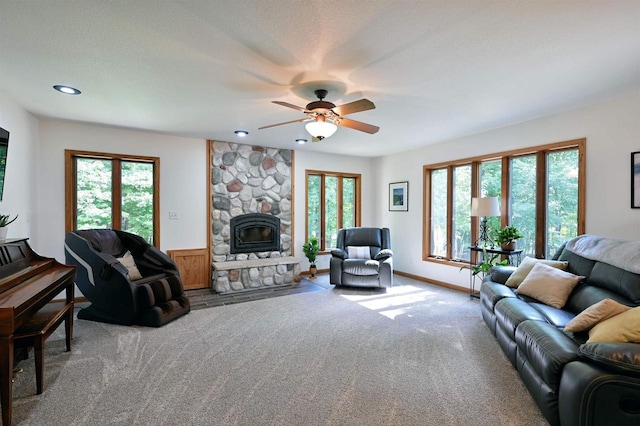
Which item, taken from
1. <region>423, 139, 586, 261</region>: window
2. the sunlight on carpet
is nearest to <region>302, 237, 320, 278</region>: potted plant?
the sunlight on carpet

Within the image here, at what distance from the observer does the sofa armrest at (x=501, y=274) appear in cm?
339

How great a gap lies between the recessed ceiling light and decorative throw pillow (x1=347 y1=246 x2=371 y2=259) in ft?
13.8

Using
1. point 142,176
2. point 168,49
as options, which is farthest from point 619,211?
point 142,176

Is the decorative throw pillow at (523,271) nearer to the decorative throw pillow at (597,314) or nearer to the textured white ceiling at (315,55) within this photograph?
the decorative throw pillow at (597,314)

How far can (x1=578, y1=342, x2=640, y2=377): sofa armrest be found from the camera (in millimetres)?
1443

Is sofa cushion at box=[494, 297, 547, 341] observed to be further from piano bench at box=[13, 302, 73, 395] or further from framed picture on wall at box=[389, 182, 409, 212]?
Result: piano bench at box=[13, 302, 73, 395]

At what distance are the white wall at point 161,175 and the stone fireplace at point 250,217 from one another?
0.27 metres

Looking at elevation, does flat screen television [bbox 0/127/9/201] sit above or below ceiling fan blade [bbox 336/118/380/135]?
below

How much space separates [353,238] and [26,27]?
4.66 meters

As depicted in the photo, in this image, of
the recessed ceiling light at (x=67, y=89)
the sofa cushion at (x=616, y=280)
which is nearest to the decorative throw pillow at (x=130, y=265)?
the recessed ceiling light at (x=67, y=89)

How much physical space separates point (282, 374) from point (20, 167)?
3.82 metres

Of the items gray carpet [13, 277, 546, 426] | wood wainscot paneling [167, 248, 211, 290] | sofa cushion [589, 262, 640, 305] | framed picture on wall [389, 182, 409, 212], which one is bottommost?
gray carpet [13, 277, 546, 426]

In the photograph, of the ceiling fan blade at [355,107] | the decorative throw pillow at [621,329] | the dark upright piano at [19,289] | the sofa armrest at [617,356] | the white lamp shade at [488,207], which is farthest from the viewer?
the white lamp shade at [488,207]

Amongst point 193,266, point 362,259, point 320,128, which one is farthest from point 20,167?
point 362,259
